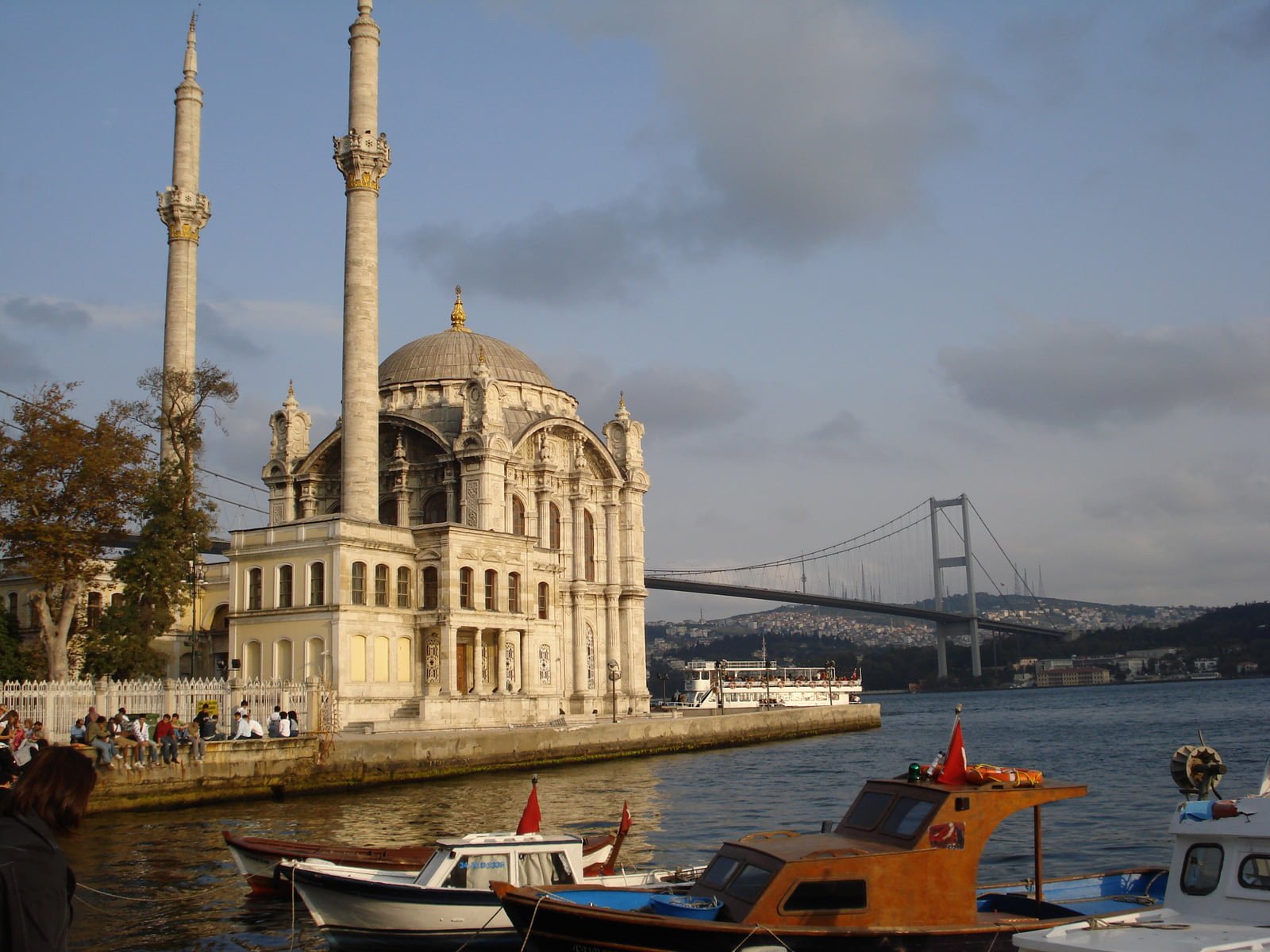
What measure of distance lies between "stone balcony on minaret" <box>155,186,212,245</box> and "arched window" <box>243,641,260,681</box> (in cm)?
1410

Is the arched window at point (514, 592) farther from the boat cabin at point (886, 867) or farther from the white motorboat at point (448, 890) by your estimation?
the boat cabin at point (886, 867)

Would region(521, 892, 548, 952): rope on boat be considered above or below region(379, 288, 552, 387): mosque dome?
below

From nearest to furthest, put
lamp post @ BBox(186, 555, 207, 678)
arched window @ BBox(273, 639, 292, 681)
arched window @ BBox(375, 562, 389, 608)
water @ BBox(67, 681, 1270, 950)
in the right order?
water @ BBox(67, 681, 1270, 950) → lamp post @ BBox(186, 555, 207, 678) → arched window @ BBox(273, 639, 292, 681) → arched window @ BBox(375, 562, 389, 608)

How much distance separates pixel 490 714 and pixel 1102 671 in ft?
322

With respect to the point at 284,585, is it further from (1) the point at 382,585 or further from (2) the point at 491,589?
(2) the point at 491,589

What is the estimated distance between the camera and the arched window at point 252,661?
39188mm

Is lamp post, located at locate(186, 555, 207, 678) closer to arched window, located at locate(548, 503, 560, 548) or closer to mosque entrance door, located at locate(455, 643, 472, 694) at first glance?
mosque entrance door, located at locate(455, 643, 472, 694)

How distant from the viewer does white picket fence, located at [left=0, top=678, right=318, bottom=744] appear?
2750 cm

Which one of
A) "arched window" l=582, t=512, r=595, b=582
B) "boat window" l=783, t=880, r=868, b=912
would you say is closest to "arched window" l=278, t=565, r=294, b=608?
"arched window" l=582, t=512, r=595, b=582

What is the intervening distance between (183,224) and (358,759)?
73.3 feet

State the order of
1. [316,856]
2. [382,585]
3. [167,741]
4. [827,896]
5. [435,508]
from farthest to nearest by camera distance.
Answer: [435,508]
[382,585]
[167,741]
[316,856]
[827,896]

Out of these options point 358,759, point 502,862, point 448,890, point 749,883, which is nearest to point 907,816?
point 749,883

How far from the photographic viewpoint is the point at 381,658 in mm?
38656

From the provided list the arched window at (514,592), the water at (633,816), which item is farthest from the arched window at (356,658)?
the water at (633,816)
